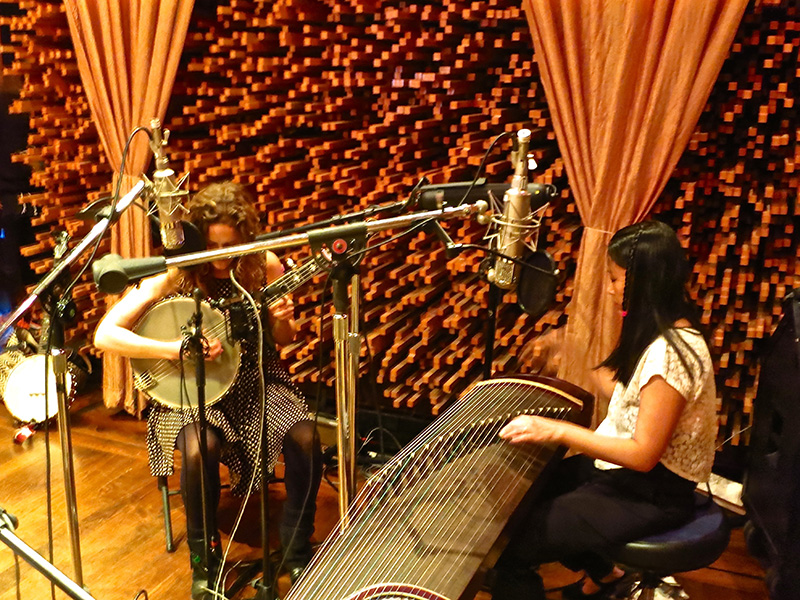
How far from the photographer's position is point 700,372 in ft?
5.82

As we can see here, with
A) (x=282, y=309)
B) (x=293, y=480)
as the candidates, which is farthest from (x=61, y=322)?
(x=293, y=480)

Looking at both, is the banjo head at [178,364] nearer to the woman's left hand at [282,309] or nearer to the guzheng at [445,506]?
the woman's left hand at [282,309]

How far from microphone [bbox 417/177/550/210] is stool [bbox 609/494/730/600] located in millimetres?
898

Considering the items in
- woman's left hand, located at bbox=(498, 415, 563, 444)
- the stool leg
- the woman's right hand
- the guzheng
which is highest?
woman's left hand, located at bbox=(498, 415, 563, 444)

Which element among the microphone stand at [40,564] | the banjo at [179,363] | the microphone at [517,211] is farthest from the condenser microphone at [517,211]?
the microphone stand at [40,564]

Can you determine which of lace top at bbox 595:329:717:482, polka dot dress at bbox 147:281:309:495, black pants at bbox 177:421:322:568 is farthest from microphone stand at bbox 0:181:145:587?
lace top at bbox 595:329:717:482

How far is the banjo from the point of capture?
2.30 metres

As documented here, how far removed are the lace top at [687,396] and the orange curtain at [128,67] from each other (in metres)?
2.36

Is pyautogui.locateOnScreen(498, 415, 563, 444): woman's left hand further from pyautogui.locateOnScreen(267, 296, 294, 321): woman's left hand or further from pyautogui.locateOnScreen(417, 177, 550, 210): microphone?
pyautogui.locateOnScreen(267, 296, 294, 321): woman's left hand

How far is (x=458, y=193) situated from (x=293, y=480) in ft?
3.86

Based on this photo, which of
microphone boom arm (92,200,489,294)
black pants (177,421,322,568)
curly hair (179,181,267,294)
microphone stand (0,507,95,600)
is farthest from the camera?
black pants (177,421,322,568)

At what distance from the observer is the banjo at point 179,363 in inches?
90.5

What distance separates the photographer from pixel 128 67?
3221mm

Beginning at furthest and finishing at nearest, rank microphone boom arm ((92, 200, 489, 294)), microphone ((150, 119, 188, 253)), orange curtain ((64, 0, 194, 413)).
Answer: orange curtain ((64, 0, 194, 413)), microphone ((150, 119, 188, 253)), microphone boom arm ((92, 200, 489, 294))
